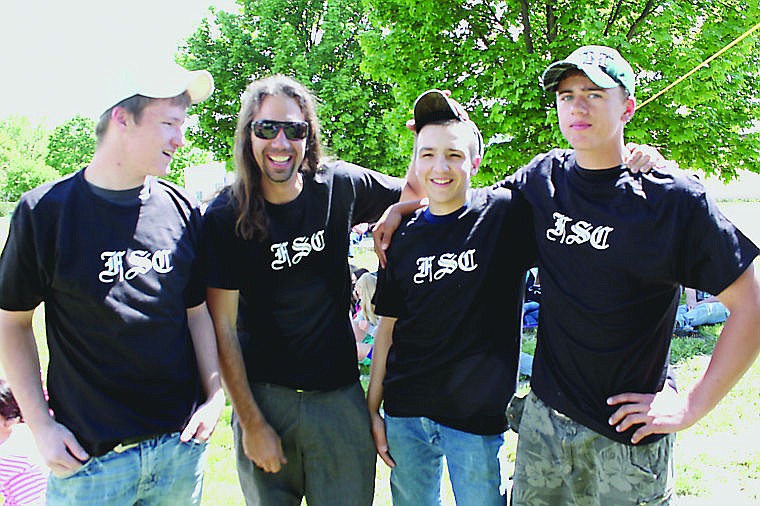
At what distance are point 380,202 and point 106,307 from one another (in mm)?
1418

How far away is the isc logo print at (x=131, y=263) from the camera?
212cm

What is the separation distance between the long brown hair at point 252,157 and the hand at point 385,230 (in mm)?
409

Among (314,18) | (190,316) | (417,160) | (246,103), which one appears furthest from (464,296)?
(314,18)

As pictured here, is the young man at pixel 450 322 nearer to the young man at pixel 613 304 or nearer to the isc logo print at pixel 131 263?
the young man at pixel 613 304

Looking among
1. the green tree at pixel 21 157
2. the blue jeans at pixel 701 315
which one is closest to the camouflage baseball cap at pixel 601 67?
the blue jeans at pixel 701 315

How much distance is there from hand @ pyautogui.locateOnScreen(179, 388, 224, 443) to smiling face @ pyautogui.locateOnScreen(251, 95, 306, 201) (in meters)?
0.92

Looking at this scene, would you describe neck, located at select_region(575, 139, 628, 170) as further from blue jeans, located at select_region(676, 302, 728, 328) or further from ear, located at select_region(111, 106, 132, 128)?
blue jeans, located at select_region(676, 302, 728, 328)

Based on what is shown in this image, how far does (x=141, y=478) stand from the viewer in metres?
2.19

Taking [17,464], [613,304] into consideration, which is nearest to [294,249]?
[613,304]

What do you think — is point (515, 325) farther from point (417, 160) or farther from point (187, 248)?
point (187, 248)

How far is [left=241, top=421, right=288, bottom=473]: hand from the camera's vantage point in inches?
98.3

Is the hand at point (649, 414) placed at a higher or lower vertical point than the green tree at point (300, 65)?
lower

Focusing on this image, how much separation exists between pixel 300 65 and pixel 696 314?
1435cm

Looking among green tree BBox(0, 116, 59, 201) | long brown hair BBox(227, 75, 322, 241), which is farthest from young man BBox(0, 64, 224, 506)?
green tree BBox(0, 116, 59, 201)
